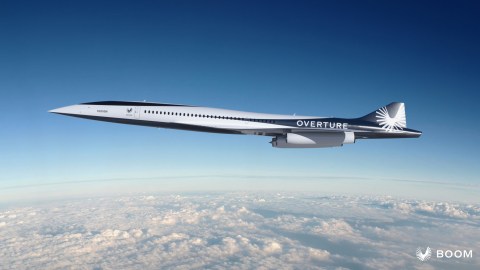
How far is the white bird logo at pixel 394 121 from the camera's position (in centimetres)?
3095

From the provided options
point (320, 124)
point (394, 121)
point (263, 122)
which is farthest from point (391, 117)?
point (263, 122)

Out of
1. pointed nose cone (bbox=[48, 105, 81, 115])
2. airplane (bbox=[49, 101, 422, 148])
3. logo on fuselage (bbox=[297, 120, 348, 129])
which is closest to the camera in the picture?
airplane (bbox=[49, 101, 422, 148])

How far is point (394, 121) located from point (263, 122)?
14421mm

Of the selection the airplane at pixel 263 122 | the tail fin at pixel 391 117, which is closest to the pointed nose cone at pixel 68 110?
the airplane at pixel 263 122

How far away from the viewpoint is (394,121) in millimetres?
31125

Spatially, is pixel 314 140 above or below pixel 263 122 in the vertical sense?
below

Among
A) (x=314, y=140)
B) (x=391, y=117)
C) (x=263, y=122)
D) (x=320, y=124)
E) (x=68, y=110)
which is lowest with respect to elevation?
(x=314, y=140)

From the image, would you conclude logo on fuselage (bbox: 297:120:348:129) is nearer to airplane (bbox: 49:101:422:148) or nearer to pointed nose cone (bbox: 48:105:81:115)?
airplane (bbox: 49:101:422:148)

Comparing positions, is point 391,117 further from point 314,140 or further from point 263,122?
point 263,122

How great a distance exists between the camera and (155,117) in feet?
95.5

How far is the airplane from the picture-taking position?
88.9 ft

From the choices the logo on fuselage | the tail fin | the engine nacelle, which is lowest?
the engine nacelle

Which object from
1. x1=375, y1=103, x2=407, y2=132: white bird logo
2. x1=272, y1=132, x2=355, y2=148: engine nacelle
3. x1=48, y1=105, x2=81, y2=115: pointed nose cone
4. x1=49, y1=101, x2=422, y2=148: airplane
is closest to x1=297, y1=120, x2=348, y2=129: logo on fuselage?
x1=49, y1=101, x2=422, y2=148: airplane

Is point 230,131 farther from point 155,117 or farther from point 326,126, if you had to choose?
point 326,126
